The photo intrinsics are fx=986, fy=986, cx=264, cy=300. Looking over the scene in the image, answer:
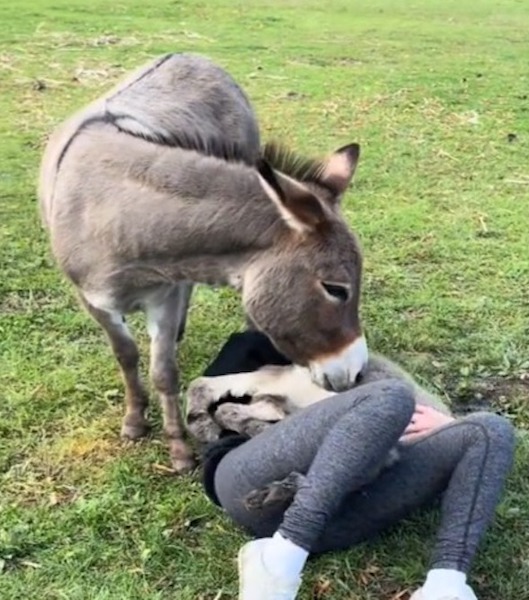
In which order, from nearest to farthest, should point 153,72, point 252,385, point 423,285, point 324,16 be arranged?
1. point 252,385
2. point 153,72
3. point 423,285
4. point 324,16

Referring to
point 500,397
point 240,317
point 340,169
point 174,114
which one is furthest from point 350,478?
point 240,317

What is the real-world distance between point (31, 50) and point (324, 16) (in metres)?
5.32

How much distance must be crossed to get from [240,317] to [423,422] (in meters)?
1.68

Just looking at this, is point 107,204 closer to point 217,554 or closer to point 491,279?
point 217,554

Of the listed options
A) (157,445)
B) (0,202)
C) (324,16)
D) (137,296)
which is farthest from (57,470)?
(324,16)

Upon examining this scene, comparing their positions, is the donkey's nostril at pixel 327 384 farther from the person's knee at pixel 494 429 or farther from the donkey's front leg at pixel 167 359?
the donkey's front leg at pixel 167 359

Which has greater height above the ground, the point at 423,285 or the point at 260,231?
the point at 260,231

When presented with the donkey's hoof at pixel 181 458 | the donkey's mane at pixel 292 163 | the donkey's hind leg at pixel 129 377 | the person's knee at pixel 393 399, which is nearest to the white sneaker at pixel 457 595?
the person's knee at pixel 393 399

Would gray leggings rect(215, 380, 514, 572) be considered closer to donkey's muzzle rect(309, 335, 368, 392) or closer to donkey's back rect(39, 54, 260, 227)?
donkey's muzzle rect(309, 335, 368, 392)

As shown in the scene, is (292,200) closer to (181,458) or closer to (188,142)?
(188,142)

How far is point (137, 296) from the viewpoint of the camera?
11.3ft

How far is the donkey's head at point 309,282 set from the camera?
2969mm

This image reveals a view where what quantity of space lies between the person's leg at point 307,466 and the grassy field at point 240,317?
294mm

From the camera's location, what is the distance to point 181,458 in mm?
3457
